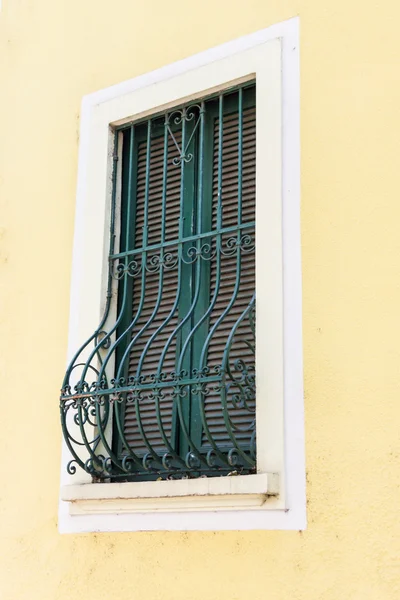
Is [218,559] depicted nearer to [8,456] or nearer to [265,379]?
[265,379]

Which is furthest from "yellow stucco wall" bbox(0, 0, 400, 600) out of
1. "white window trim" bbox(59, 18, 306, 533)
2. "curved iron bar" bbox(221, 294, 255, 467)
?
"curved iron bar" bbox(221, 294, 255, 467)

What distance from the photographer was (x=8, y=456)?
5.32 m

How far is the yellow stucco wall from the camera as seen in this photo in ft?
13.7

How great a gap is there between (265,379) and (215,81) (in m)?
1.59

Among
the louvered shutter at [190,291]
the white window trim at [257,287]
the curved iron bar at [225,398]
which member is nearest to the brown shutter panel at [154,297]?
the louvered shutter at [190,291]

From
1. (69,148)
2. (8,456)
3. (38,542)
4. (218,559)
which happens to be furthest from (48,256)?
(218,559)

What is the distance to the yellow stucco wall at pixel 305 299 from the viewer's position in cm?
417

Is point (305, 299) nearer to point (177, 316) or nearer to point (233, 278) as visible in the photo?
point (233, 278)

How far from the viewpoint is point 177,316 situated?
510 cm

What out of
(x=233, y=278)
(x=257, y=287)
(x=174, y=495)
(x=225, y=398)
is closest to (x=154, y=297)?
(x=233, y=278)

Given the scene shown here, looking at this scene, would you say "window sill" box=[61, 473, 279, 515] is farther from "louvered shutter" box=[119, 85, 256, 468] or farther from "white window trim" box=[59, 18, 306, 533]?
"louvered shutter" box=[119, 85, 256, 468]

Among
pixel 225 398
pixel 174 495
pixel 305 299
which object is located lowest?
pixel 174 495

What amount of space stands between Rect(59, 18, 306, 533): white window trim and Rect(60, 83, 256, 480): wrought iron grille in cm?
10

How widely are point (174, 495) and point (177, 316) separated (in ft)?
3.24
